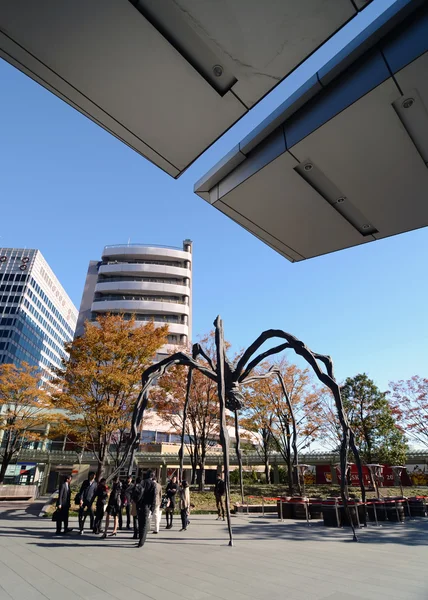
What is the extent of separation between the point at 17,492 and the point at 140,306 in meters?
30.0

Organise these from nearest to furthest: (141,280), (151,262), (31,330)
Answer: (141,280)
(151,262)
(31,330)

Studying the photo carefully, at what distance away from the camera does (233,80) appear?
1834 mm

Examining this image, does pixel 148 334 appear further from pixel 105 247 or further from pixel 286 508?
pixel 105 247

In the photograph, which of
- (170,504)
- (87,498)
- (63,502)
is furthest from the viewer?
(170,504)

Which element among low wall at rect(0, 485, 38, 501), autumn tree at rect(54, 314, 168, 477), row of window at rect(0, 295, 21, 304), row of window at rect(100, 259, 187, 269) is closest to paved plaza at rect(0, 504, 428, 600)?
autumn tree at rect(54, 314, 168, 477)

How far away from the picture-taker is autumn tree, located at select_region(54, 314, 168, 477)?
16.0m

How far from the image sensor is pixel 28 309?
241 feet

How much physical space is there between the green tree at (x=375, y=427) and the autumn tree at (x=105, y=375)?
15992 mm

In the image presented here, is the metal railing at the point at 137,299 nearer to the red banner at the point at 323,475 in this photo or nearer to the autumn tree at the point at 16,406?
the autumn tree at the point at 16,406

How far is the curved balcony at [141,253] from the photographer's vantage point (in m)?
55.8

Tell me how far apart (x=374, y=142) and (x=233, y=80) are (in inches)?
34.2

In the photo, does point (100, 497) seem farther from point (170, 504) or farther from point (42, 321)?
point (42, 321)

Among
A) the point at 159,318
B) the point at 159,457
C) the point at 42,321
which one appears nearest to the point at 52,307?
the point at 42,321

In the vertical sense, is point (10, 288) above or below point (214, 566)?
above
